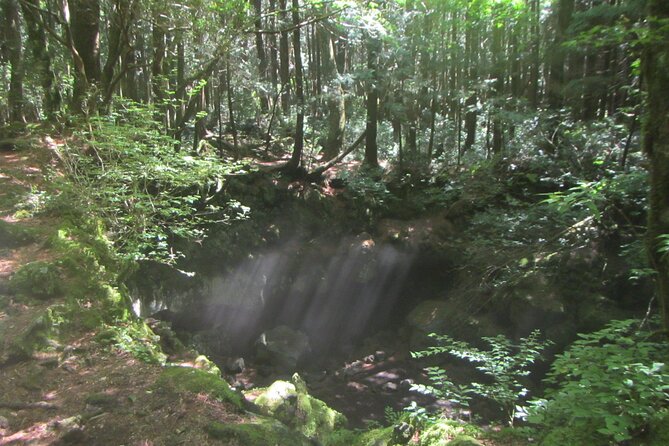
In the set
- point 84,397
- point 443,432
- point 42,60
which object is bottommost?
point 443,432

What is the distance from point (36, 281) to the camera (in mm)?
4945

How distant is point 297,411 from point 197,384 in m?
1.93

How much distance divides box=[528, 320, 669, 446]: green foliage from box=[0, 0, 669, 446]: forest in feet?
0.08

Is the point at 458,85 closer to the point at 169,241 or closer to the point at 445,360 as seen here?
the point at 445,360

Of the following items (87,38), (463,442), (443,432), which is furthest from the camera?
(87,38)

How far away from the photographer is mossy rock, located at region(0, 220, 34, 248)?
5.66 metres

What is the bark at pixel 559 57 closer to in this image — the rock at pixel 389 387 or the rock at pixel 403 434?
the rock at pixel 389 387

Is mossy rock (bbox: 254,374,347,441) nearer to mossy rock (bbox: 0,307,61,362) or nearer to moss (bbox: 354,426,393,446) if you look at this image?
moss (bbox: 354,426,393,446)

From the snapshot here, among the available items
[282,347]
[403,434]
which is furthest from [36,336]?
[282,347]

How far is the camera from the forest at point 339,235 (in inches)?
143

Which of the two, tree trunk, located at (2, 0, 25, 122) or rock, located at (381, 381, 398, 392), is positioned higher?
tree trunk, located at (2, 0, 25, 122)

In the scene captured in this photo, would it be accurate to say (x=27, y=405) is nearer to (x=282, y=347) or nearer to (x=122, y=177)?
(x=122, y=177)

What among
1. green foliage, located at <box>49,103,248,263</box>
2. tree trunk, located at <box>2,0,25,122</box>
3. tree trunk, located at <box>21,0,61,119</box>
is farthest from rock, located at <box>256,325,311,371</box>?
tree trunk, located at <box>2,0,25,122</box>

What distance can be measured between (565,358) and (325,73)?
15.7m
